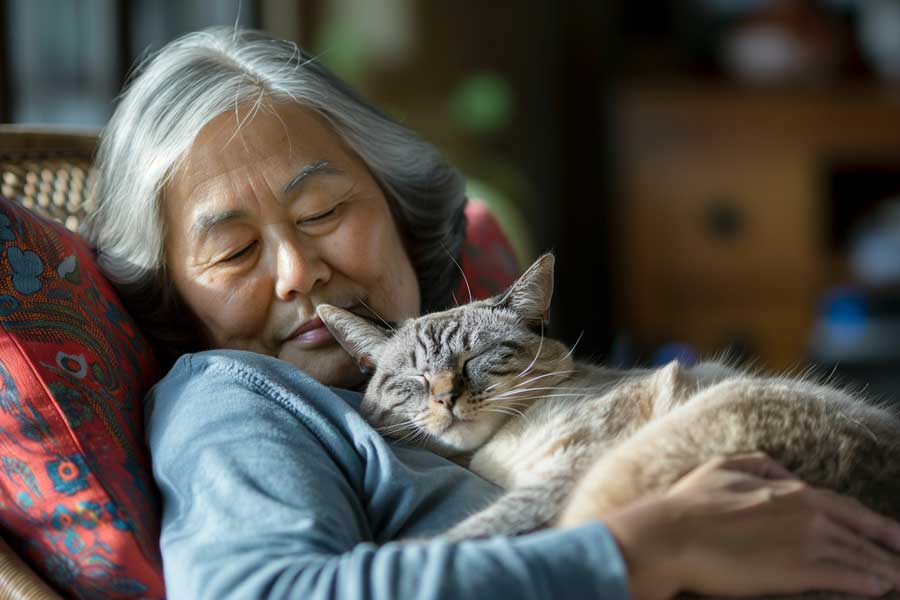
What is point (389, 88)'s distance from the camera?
4.73 meters

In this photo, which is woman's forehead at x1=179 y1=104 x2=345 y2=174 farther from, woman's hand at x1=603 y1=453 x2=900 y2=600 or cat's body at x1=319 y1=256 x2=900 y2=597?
woman's hand at x1=603 y1=453 x2=900 y2=600

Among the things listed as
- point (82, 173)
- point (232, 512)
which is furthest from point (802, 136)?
point (232, 512)

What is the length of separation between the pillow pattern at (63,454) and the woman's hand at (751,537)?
61 cm

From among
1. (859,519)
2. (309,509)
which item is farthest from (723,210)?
(309,509)

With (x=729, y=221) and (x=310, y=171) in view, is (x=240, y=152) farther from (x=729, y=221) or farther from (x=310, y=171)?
Result: (x=729, y=221)

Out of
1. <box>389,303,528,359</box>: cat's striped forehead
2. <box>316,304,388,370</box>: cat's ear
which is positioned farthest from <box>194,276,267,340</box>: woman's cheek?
<box>389,303,528,359</box>: cat's striped forehead

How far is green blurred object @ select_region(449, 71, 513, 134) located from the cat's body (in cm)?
328

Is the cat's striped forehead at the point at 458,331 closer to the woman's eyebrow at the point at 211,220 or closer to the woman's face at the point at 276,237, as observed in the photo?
the woman's face at the point at 276,237

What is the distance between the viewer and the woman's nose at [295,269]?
59.1 inches

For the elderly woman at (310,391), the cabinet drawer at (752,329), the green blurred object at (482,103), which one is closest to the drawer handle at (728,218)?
the cabinet drawer at (752,329)

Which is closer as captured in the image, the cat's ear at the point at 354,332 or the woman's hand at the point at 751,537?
the woman's hand at the point at 751,537

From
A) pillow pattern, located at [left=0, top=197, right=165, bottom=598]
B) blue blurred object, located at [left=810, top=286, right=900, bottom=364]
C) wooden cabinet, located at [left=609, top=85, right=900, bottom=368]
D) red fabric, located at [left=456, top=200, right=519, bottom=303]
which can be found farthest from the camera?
wooden cabinet, located at [left=609, top=85, right=900, bottom=368]

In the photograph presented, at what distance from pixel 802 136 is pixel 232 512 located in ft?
14.1

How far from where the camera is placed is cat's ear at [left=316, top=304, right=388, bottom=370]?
1496mm
